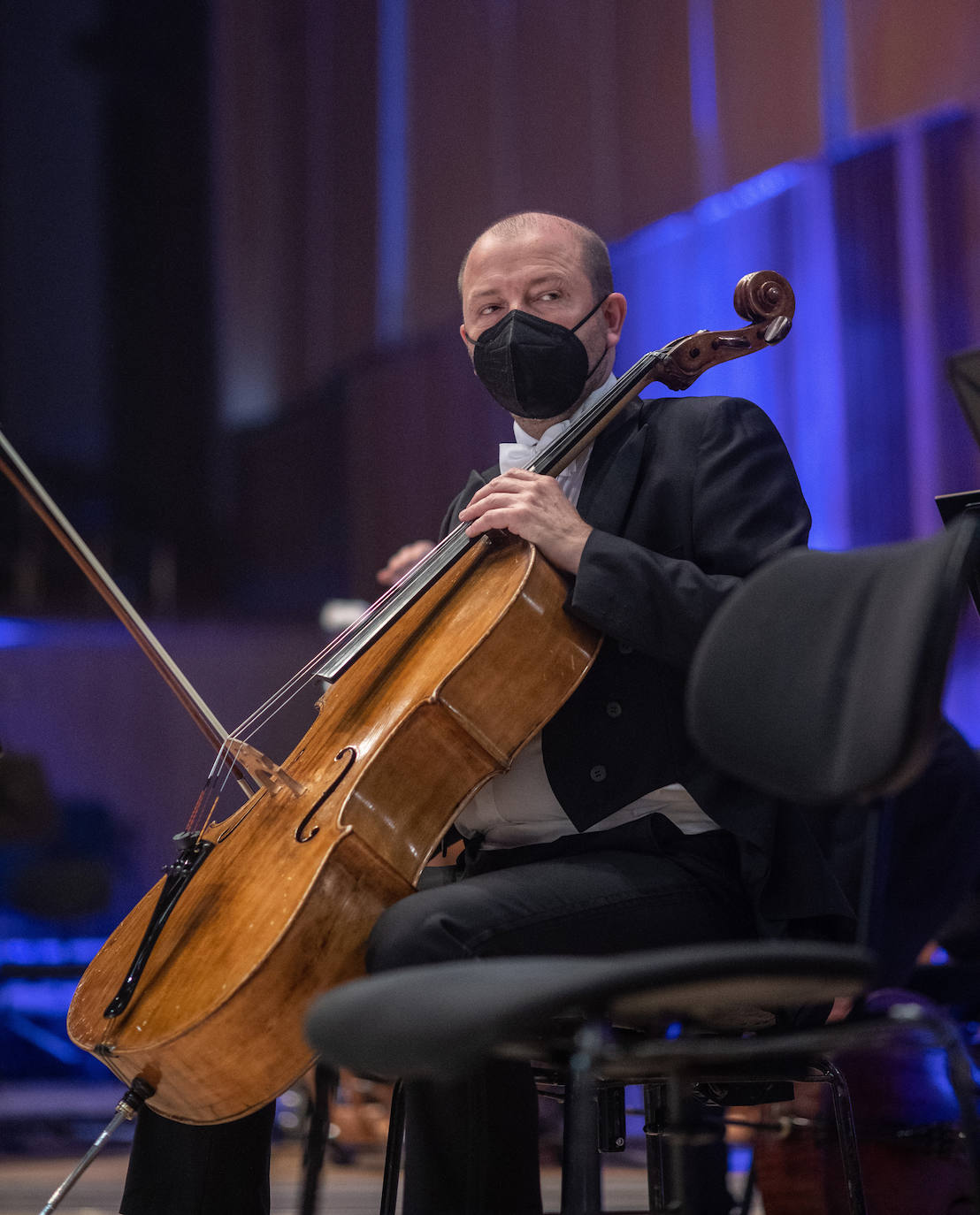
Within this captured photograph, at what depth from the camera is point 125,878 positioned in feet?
14.8

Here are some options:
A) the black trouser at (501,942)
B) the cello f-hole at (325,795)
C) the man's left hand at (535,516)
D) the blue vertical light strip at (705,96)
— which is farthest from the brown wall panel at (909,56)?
the cello f-hole at (325,795)

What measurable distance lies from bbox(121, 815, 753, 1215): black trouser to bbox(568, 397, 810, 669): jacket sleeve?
24 cm

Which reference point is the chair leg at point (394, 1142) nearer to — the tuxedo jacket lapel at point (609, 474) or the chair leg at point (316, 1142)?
the chair leg at point (316, 1142)

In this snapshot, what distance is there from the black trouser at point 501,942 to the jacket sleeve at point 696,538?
0.79 feet

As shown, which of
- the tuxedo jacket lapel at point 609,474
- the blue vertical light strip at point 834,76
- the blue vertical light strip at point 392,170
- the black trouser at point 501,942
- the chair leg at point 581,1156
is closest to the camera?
the chair leg at point 581,1156

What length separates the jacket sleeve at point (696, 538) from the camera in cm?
147

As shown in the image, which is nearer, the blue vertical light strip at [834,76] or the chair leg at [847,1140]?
the chair leg at [847,1140]

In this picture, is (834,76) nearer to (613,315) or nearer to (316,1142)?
(613,315)

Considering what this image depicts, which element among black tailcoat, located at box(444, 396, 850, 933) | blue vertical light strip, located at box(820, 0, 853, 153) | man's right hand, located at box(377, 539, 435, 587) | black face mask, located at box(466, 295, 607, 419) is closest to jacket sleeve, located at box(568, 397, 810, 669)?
black tailcoat, located at box(444, 396, 850, 933)

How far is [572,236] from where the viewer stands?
180 cm

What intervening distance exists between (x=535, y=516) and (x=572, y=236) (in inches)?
18.9

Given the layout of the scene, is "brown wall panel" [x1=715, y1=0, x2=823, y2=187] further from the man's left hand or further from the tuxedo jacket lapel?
the man's left hand

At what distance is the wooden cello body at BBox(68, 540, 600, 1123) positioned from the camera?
49.9 inches

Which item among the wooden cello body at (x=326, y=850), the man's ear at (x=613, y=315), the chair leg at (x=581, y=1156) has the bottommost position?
the chair leg at (x=581, y=1156)
